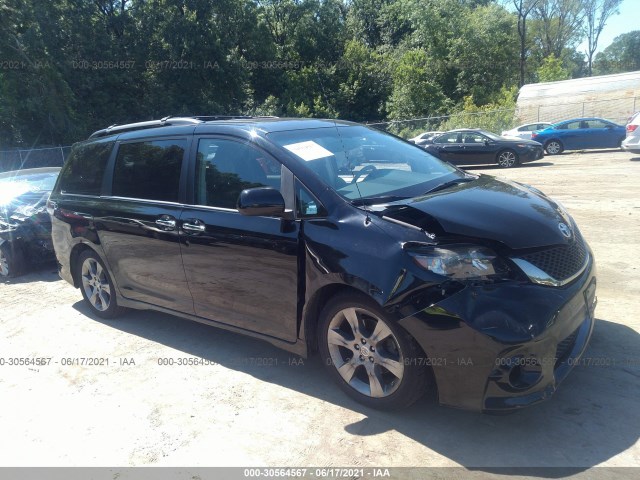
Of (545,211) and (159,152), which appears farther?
(159,152)

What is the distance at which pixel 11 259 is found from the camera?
7672 millimetres

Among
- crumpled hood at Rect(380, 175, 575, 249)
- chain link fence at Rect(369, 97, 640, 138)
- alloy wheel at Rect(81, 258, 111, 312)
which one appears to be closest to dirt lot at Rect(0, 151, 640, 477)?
alloy wheel at Rect(81, 258, 111, 312)

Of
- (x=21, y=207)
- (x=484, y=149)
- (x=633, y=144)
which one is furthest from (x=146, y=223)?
(x=633, y=144)

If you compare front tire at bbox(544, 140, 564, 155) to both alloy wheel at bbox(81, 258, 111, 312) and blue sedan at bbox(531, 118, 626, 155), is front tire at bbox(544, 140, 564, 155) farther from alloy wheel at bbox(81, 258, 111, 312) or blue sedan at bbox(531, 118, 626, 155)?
alloy wheel at bbox(81, 258, 111, 312)

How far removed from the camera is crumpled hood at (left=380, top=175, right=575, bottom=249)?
321 centimetres

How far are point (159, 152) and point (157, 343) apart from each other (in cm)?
172

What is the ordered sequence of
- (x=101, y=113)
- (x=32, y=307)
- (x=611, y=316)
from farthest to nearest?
(x=101, y=113), (x=32, y=307), (x=611, y=316)

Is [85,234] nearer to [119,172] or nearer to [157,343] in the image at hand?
[119,172]

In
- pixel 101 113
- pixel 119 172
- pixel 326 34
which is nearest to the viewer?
pixel 119 172

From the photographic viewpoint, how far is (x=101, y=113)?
115ft

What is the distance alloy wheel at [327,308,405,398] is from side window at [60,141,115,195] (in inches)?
126

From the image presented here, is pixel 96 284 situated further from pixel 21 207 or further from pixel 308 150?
pixel 21 207

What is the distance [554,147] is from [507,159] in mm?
4195

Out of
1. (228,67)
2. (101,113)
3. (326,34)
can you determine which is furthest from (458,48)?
(101,113)
